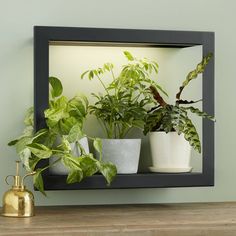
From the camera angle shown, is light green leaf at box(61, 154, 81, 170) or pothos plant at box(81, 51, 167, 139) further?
pothos plant at box(81, 51, 167, 139)

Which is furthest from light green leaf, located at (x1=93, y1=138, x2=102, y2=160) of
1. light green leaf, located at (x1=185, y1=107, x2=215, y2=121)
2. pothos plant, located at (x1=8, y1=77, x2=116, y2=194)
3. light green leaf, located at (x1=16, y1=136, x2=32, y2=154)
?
light green leaf, located at (x1=185, y1=107, x2=215, y2=121)

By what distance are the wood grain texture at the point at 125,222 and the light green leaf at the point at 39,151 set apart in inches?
7.7

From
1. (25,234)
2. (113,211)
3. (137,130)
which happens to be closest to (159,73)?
(137,130)

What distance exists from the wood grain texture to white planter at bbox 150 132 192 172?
146 millimetres

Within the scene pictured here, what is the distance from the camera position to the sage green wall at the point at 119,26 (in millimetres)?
2348

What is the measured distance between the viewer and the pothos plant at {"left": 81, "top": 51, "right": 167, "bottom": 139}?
231cm

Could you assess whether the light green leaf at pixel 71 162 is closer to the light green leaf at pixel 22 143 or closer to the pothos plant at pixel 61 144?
the pothos plant at pixel 61 144

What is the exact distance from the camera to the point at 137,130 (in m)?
2.44

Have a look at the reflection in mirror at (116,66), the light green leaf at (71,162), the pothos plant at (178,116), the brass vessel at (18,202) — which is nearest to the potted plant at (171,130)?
the pothos plant at (178,116)

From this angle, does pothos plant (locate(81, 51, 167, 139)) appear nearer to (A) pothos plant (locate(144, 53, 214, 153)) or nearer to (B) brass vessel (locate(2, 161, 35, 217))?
(A) pothos plant (locate(144, 53, 214, 153))

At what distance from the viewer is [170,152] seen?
2326 millimetres

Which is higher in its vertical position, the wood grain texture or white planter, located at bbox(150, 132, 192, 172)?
white planter, located at bbox(150, 132, 192, 172)

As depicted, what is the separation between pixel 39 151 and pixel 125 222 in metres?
0.36

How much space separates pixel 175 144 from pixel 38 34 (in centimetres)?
60
